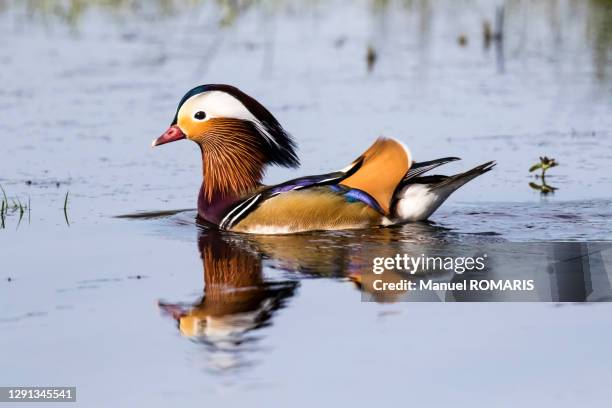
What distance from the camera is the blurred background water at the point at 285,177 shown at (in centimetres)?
610

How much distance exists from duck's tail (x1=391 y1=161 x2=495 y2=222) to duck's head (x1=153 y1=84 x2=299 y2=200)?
36.0 inches

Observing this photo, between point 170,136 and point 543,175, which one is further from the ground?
point 170,136

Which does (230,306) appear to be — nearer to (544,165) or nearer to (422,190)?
(422,190)

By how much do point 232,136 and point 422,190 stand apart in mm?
1433

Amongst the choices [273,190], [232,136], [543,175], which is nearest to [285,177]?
[232,136]

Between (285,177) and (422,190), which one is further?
(285,177)

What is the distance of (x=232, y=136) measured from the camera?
9.73 metres

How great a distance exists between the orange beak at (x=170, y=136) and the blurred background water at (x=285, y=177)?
50 centimetres

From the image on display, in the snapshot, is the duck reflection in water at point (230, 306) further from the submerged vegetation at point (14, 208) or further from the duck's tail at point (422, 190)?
the submerged vegetation at point (14, 208)

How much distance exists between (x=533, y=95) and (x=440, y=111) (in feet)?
3.86

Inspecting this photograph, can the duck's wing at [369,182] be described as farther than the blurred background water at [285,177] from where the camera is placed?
Yes

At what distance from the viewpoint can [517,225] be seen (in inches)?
355

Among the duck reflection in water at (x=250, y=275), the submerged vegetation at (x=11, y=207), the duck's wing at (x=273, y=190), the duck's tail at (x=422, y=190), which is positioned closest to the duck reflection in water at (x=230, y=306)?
the duck reflection in water at (x=250, y=275)

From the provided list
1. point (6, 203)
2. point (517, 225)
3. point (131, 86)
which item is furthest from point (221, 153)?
point (131, 86)
